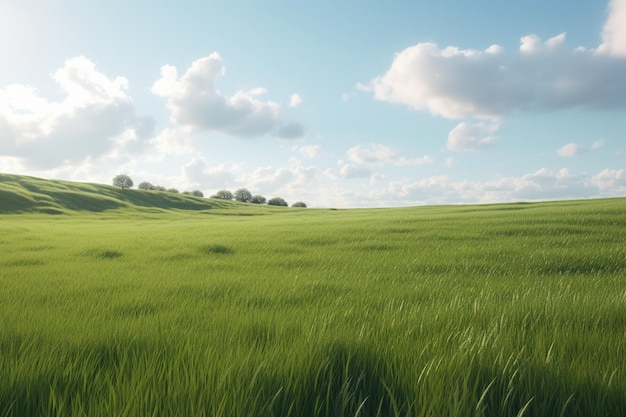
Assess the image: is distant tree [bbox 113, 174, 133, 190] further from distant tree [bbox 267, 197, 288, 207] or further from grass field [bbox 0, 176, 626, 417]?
grass field [bbox 0, 176, 626, 417]

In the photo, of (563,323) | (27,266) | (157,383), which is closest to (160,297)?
(157,383)

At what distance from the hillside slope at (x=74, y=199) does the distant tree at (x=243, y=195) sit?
Answer: 54071mm

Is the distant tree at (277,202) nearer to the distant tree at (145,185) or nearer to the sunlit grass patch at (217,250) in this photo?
the distant tree at (145,185)

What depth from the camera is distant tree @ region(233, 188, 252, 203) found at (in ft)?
523

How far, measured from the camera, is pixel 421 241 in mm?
14289

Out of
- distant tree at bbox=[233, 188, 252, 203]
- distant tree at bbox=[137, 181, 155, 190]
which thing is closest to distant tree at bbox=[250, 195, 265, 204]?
distant tree at bbox=[233, 188, 252, 203]

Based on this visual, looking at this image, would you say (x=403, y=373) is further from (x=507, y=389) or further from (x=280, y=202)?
(x=280, y=202)

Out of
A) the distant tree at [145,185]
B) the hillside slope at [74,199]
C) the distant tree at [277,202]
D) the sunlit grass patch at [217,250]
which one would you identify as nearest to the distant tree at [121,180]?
the distant tree at [145,185]

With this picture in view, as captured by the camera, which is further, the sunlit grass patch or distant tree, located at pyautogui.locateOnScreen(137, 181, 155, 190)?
distant tree, located at pyautogui.locateOnScreen(137, 181, 155, 190)

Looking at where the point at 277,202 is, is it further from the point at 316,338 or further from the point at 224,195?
the point at 316,338

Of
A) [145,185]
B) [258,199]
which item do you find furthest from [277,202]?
[145,185]

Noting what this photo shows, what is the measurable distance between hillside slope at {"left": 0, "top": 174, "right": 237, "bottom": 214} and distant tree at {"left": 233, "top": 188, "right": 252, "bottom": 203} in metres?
54.1

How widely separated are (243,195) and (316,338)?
159 m

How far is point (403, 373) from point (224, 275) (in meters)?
5.98
